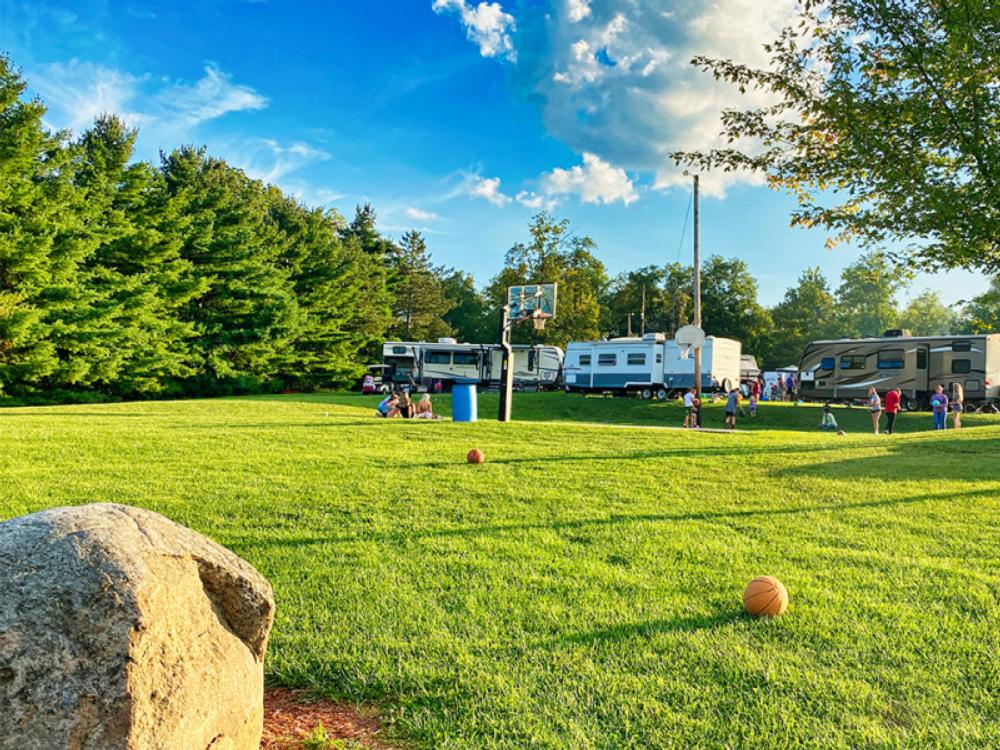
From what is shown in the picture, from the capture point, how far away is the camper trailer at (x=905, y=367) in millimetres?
25359

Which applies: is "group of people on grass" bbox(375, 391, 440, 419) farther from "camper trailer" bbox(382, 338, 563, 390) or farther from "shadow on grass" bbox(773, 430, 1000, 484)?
"camper trailer" bbox(382, 338, 563, 390)

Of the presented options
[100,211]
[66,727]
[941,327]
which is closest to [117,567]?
[66,727]

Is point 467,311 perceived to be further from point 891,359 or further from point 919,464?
point 919,464

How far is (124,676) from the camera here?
1.94 meters

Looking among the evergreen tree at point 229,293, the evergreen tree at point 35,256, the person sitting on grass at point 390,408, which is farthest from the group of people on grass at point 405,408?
the evergreen tree at point 229,293

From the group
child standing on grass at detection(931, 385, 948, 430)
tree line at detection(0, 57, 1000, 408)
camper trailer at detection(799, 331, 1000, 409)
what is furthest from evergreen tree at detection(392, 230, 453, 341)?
child standing on grass at detection(931, 385, 948, 430)

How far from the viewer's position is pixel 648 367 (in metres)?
30.9

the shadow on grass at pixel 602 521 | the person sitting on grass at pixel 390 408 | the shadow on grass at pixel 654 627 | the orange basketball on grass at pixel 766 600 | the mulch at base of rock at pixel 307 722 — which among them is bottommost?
the mulch at base of rock at pixel 307 722

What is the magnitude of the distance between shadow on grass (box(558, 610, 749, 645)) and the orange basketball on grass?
79 millimetres

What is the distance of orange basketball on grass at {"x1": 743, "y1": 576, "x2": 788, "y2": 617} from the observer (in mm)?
4008

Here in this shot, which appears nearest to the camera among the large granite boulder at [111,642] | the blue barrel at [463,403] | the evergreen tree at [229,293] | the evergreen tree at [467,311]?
the large granite boulder at [111,642]

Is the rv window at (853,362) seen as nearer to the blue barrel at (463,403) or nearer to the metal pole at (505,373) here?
the metal pole at (505,373)

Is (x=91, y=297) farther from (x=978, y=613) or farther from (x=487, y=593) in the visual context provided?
(x=978, y=613)

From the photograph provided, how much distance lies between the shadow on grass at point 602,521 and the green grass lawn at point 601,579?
4cm
